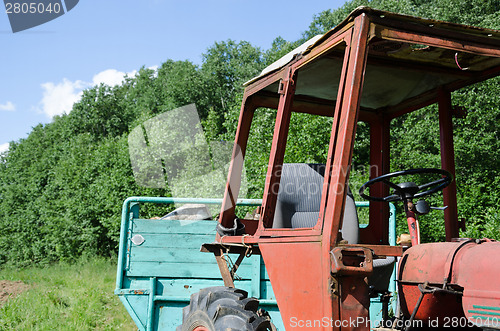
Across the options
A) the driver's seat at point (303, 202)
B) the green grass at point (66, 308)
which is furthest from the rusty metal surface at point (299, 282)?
the green grass at point (66, 308)

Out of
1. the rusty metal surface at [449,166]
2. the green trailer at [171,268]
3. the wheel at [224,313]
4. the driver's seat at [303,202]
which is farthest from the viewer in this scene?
the green trailer at [171,268]

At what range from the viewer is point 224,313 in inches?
104

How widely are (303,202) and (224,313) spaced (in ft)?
4.73

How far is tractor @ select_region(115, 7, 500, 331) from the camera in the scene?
81.9 inches

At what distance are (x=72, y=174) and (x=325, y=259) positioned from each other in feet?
87.2

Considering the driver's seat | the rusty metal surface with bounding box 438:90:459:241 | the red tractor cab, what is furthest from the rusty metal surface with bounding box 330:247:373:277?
the driver's seat

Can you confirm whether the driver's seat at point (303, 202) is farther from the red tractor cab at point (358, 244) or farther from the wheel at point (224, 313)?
the wheel at point (224, 313)

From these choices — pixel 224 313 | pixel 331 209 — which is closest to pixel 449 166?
pixel 331 209

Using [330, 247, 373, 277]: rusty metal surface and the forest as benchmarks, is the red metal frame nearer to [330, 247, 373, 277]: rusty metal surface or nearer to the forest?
[330, 247, 373, 277]: rusty metal surface

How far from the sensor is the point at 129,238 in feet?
15.3

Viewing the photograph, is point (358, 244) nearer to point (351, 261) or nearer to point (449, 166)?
point (351, 261)

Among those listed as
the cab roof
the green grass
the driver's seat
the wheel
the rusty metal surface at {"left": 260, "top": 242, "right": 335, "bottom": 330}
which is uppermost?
the cab roof

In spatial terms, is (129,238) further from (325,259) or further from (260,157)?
(260,157)

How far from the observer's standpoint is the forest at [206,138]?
39.4ft
